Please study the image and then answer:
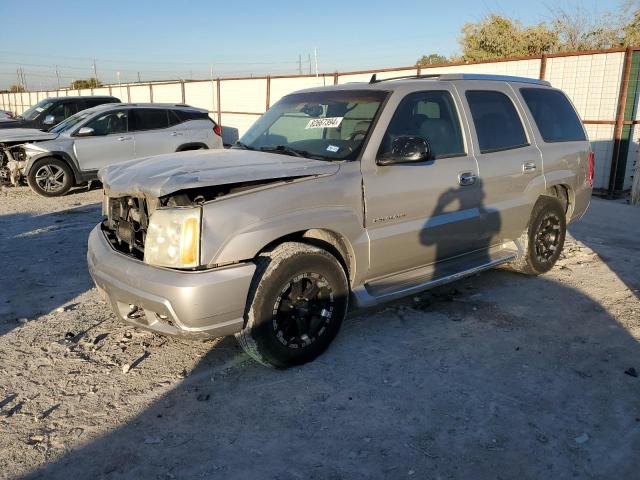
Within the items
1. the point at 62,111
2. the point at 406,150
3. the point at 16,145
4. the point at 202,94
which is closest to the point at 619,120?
the point at 406,150

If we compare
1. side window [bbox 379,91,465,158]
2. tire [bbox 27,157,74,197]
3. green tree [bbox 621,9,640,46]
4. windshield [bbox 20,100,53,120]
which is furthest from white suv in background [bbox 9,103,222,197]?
green tree [bbox 621,9,640,46]

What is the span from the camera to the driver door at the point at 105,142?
10711 mm

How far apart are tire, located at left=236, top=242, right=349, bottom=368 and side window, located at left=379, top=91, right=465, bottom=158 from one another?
1077mm

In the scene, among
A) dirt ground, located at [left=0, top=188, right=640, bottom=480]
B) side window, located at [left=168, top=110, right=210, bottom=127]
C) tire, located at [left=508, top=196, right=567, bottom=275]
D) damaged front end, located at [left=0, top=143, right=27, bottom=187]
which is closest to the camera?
dirt ground, located at [left=0, top=188, right=640, bottom=480]

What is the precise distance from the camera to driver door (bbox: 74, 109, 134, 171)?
1071 cm

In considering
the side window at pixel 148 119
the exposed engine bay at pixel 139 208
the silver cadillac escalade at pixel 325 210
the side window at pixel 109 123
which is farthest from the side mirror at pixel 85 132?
the exposed engine bay at pixel 139 208

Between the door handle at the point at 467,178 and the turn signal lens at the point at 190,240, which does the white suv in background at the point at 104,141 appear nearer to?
the door handle at the point at 467,178

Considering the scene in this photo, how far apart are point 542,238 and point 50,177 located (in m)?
8.97

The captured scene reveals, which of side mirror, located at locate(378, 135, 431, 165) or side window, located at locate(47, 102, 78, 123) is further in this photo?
side window, located at locate(47, 102, 78, 123)

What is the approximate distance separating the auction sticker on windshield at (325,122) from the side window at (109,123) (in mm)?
7861

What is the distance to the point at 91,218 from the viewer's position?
336 inches

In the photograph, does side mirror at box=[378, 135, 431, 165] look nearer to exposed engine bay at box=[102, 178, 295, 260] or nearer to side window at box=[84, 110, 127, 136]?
exposed engine bay at box=[102, 178, 295, 260]

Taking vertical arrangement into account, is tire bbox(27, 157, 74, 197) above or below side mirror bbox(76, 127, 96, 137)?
below

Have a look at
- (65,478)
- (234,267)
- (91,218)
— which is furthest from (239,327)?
(91,218)
